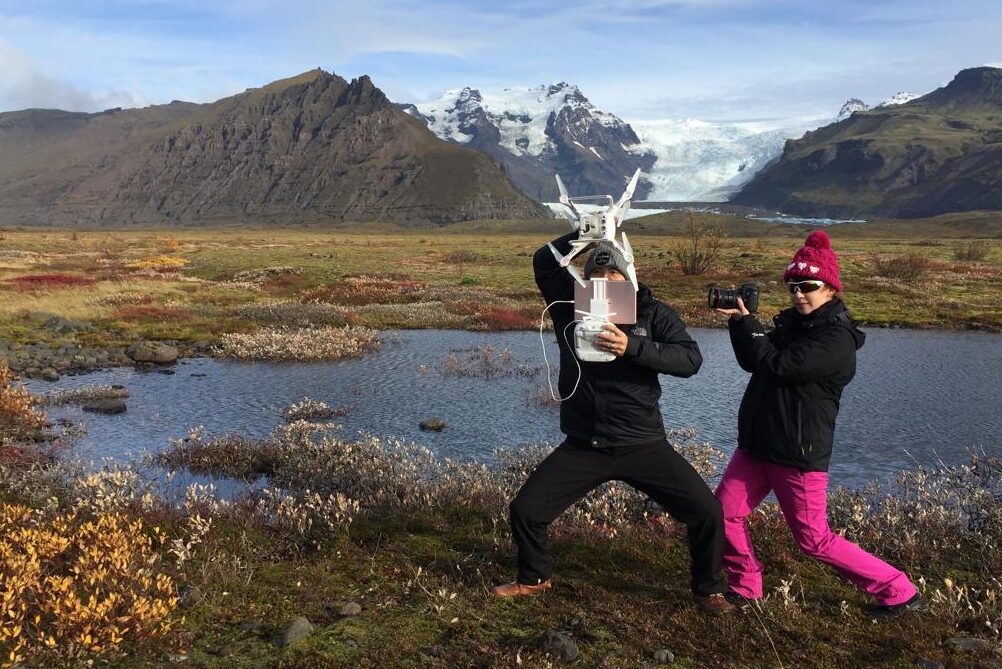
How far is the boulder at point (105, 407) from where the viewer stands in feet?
62.8

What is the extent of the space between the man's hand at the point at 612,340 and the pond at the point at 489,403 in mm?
9533

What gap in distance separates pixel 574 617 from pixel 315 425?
9.98 meters

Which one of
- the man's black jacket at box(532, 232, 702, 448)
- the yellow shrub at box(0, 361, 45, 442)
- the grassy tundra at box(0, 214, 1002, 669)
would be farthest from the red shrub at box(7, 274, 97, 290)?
the man's black jacket at box(532, 232, 702, 448)

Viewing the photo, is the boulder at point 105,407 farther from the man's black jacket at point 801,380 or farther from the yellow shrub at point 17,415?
the man's black jacket at point 801,380

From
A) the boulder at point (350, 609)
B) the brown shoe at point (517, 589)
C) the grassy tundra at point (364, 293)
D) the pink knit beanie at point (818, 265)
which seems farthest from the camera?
the grassy tundra at point (364, 293)

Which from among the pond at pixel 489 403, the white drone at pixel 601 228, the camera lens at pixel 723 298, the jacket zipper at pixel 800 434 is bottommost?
the pond at pixel 489 403

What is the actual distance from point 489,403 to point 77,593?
45.0ft

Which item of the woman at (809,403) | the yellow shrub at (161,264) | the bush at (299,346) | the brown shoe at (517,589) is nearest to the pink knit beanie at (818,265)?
the woman at (809,403)

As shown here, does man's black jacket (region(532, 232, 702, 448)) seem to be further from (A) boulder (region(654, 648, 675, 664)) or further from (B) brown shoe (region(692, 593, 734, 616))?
(A) boulder (region(654, 648, 675, 664))

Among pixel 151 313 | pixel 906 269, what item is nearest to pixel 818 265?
pixel 151 313

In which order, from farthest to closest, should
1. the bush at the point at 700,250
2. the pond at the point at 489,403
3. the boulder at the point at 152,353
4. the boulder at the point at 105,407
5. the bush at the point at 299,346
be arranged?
the bush at the point at 700,250, the bush at the point at 299,346, the boulder at the point at 152,353, the boulder at the point at 105,407, the pond at the point at 489,403

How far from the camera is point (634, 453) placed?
22.4 feet

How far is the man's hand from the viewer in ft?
20.2

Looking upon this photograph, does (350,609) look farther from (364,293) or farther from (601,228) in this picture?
(364,293)
